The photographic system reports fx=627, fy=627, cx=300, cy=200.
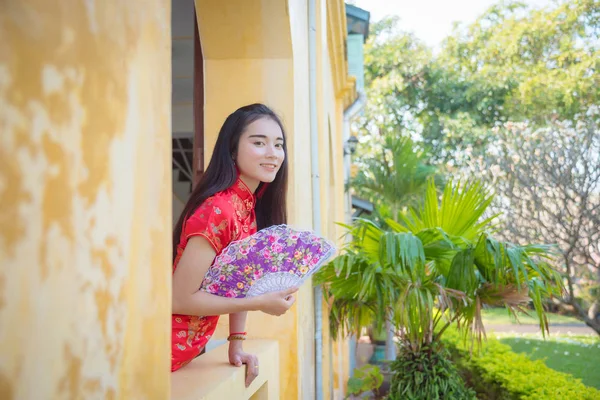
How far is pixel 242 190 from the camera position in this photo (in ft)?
7.61

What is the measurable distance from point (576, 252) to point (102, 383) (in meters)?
10.3

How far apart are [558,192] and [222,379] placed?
9.40 metres

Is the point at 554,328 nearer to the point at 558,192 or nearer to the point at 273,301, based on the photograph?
the point at 558,192

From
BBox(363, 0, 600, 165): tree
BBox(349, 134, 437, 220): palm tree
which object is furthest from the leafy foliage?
BBox(363, 0, 600, 165): tree

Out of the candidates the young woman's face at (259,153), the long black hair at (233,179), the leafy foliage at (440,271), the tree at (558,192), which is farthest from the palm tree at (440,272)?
→ the tree at (558,192)

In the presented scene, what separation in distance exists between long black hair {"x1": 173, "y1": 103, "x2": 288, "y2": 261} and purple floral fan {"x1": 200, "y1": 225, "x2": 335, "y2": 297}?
9.4 inches

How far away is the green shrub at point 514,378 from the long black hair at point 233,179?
3.00 metres

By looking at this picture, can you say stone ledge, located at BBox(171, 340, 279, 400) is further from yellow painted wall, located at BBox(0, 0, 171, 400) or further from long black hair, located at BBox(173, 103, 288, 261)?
yellow painted wall, located at BBox(0, 0, 171, 400)

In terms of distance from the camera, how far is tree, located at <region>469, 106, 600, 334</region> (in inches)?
383

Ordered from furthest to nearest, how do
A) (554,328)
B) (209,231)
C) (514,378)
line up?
(554,328) < (514,378) < (209,231)

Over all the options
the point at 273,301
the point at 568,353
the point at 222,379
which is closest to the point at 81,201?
the point at 273,301

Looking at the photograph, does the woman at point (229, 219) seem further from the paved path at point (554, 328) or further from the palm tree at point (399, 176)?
the paved path at point (554, 328)

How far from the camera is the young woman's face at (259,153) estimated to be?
2.31 m

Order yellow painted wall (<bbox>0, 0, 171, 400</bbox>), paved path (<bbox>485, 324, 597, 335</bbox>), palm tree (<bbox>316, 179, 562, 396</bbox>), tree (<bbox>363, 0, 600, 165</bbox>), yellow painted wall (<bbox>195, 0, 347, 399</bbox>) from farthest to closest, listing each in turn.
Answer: tree (<bbox>363, 0, 600, 165</bbox>) < paved path (<bbox>485, 324, 597, 335</bbox>) < palm tree (<bbox>316, 179, 562, 396</bbox>) < yellow painted wall (<bbox>195, 0, 347, 399</bbox>) < yellow painted wall (<bbox>0, 0, 171, 400</bbox>)
